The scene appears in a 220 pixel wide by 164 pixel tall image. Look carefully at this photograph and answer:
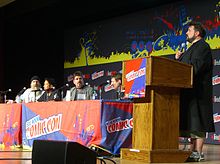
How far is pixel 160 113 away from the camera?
12.7ft

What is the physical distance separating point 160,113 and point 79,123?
1424 millimetres

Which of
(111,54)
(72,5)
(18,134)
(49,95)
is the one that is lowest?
(18,134)

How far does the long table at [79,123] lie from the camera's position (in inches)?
187

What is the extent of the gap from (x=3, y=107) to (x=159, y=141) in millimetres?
3532

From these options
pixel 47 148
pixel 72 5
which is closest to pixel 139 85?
pixel 47 148

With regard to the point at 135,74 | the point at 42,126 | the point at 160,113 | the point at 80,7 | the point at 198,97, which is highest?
the point at 80,7

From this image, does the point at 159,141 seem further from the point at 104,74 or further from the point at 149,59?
the point at 104,74

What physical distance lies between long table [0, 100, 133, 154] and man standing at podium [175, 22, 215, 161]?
2.81 ft

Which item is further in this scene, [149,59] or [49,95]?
[49,95]

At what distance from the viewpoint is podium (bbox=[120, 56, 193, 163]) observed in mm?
3818

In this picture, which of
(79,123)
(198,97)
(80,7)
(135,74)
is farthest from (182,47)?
(135,74)

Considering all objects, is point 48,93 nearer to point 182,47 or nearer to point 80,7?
point 182,47

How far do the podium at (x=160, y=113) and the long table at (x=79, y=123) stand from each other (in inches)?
29.6

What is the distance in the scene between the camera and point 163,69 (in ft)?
12.6
